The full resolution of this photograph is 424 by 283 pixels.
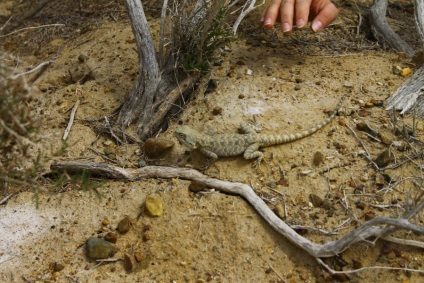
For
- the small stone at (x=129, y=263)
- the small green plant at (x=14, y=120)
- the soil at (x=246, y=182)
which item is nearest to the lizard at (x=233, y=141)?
the soil at (x=246, y=182)

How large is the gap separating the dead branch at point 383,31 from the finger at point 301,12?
4.51 feet

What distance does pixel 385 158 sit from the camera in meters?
4.45

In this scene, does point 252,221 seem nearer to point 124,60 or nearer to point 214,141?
point 214,141

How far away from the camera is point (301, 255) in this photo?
409 centimetres

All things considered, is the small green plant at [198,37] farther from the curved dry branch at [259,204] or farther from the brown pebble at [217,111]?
the curved dry branch at [259,204]

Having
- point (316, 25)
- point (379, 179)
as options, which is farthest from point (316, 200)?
point (316, 25)

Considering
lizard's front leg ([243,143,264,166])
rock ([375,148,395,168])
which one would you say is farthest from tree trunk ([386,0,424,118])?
lizard's front leg ([243,143,264,166])

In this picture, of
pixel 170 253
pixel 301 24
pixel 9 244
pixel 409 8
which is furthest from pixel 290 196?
pixel 409 8

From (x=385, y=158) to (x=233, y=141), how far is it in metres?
1.54

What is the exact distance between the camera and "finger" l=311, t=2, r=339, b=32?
5578 millimetres

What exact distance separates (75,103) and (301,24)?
2.99 m

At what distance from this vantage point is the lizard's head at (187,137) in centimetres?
485

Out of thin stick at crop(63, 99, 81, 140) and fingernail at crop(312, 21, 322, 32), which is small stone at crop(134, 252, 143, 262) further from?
fingernail at crop(312, 21, 322, 32)

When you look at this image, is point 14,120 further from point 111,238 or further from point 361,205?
point 361,205
